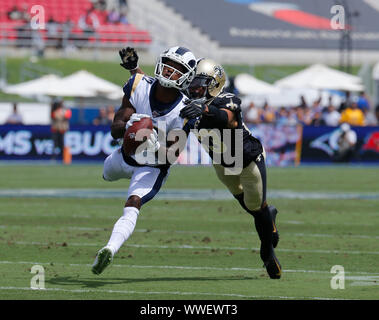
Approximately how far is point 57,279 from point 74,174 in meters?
12.7

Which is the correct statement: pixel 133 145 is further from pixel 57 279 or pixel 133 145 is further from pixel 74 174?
pixel 74 174

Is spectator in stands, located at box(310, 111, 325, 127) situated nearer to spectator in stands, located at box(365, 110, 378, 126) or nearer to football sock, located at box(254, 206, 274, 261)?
spectator in stands, located at box(365, 110, 378, 126)

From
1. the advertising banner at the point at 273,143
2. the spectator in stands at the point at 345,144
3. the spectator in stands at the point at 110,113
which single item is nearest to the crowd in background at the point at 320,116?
the spectator in stands at the point at 345,144

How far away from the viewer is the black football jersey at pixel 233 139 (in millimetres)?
7719

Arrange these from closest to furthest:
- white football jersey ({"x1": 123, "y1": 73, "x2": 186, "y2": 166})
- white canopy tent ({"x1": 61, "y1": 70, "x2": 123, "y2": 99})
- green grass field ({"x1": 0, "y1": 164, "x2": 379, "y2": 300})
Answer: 1. green grass field ({"x1": 0, "y1": 164, "x2": 379, "y2": 300})
2. white football jersey ({"x1": 123, "y1": 73, "x2": 186, "y2": 166})
3. white canopy tent ({"x1": 61, "y1": 70, "x2": 123, "y2": 99})

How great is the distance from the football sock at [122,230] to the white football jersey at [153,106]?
0.58 m

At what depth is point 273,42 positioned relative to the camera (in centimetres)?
4012

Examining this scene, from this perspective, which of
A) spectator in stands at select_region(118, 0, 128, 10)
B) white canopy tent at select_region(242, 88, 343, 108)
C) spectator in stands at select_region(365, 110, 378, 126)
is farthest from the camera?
spectator in stands at select_region(118, 0, 128, 10)

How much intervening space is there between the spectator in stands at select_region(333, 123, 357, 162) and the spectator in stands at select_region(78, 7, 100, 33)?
12.6 m

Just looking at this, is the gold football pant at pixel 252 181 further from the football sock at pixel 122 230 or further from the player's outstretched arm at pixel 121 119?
the football sock at pixel 122 230

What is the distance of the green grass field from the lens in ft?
23.6

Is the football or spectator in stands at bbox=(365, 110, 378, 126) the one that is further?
spectator in stands at bbox=(365, 110, 378, 126)

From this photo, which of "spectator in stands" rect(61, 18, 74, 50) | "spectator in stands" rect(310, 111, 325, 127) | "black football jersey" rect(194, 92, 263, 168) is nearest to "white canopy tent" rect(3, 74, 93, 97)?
"spectator in stands" rect(61, 18, 74, 50)

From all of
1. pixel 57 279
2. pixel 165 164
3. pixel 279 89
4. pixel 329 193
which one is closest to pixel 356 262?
pixel 165 164
